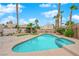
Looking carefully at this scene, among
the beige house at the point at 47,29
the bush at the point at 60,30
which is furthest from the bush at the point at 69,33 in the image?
the beige house at the point at 47,29

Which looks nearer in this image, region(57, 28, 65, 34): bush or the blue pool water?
the blue pool water

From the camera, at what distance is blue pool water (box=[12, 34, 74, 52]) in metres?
4.83

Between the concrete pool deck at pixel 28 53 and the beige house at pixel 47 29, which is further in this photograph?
the beige house at pixel 47 29

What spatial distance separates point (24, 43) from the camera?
501 cm

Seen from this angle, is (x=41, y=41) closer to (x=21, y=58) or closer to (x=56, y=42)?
(x=56, y=42)

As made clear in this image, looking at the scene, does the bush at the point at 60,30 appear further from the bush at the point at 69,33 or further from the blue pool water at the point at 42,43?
the blue pool water at the point at 42,43

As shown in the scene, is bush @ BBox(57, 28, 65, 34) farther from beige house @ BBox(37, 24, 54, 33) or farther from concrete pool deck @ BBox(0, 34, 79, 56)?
concrete pool deck @ BBox(0, 34, 79, 56)

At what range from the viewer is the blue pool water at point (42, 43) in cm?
483

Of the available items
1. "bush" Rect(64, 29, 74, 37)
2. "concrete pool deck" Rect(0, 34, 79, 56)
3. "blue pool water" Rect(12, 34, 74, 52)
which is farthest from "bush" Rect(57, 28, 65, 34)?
"concrete pool deck" Rect(0, 34, 79, 56)

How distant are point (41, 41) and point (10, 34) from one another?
33.0 inches

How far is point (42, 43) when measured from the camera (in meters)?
4.93

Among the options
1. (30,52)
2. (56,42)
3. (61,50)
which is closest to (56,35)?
(56,42)

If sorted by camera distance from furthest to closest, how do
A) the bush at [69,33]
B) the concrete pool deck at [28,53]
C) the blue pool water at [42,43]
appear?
1. the bush at [69,33]
2. the blue pool water at [42,43]
3. the concrete pool deck at [28,53]

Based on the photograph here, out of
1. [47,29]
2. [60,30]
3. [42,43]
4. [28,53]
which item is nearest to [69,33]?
[60,30]
